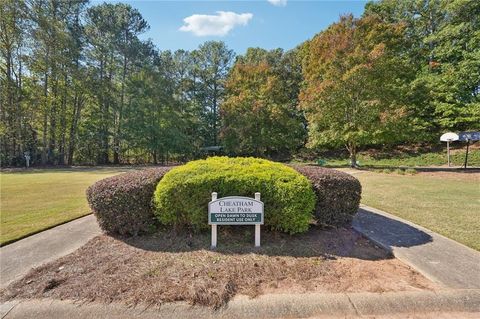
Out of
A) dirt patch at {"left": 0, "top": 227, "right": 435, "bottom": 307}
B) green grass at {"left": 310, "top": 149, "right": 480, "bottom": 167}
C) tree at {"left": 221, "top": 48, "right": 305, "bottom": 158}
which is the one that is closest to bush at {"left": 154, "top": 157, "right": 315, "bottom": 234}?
dirt patch at {"left": 0, "top": 227, "right": 435, "bottom": 307}

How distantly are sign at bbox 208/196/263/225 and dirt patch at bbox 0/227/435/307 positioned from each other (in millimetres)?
393

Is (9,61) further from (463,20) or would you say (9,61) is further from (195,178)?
(463,20)

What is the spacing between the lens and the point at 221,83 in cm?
3425

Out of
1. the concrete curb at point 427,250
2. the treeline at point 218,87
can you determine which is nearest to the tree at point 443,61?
the treeline at point 218,87

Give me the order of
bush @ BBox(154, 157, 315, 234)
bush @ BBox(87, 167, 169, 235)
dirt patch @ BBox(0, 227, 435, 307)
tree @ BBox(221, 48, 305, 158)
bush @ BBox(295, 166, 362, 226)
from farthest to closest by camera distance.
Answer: tree @ BBox(221, 48, 305, 158)
bush @ BBox(295, 166, 362, 226)
bush @ BBox(87, 167, 169, 235)
bush @ BBox(154, 157, 315, 234)
dirt patch @ BBox(0, 227, 435, 307)

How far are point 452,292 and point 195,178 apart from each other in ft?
10.8

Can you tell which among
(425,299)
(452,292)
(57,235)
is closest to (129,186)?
(57,235)

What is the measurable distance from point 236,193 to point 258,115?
23867 mm

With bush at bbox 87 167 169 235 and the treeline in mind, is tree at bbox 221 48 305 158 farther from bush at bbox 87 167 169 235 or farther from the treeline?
bush at bbox 87 167 169 235

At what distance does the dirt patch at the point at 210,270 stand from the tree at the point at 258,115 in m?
23.8

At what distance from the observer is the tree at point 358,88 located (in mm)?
15903

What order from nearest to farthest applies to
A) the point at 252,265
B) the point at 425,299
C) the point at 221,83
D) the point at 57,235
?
the point at 425,299 → the point at 252,265 → the point at 57,235 → the point at 221,83

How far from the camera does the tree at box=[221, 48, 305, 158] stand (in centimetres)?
2720

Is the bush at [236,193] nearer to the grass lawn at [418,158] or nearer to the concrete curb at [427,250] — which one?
the concrete curb at [427,250]
